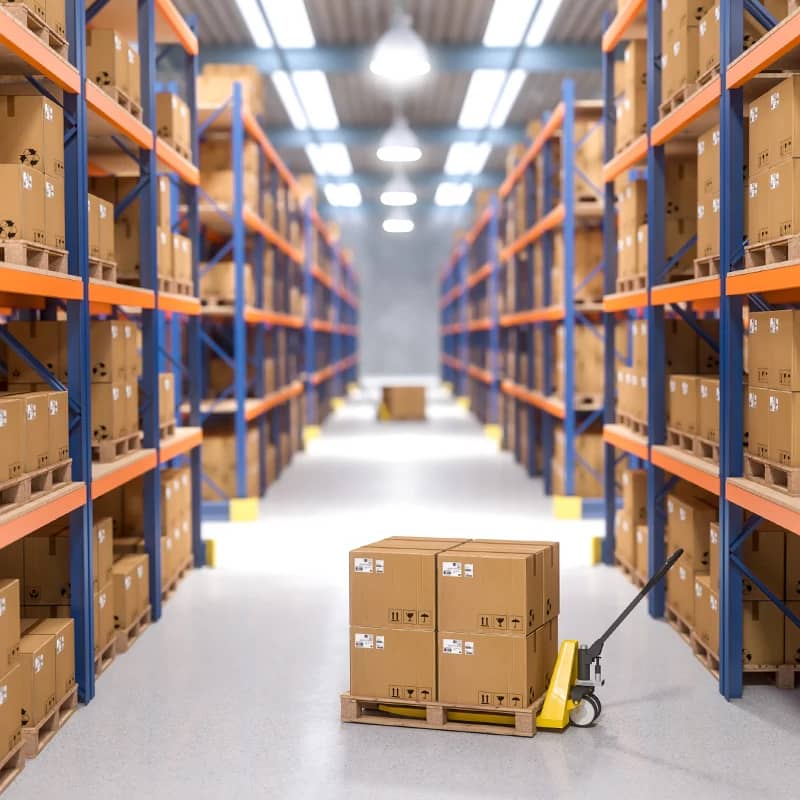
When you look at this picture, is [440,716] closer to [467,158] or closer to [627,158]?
[627,158]

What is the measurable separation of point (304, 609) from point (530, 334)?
Result: 7.94m

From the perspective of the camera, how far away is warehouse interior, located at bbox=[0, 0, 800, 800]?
527 cm

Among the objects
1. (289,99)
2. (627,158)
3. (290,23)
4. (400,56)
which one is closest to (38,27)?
(627,158)

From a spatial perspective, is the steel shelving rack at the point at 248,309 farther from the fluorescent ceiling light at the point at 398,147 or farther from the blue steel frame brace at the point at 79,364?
the blue steel frame brace at the point at 79,364

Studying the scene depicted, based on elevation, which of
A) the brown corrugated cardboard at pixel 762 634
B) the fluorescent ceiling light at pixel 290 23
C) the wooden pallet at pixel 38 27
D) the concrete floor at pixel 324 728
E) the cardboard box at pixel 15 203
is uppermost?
the fluorescent ceiling light at pixel 290 23

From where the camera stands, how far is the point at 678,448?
7629 millimetres

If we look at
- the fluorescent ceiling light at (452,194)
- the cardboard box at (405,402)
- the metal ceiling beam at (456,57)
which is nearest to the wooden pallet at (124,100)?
the metal ceiling beam at (456,57)

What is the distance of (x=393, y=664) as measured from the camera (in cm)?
566

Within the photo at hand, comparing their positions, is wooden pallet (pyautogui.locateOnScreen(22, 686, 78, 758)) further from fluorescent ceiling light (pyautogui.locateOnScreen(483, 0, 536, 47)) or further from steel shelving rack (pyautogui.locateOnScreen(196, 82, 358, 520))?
fluorescent ceiling light (pyautogui.locateOnScreen(483, 0, 536, 47))

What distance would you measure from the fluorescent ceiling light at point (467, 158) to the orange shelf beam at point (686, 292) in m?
20.1

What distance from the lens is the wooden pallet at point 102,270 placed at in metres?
6.72

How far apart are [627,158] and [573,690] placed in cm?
463

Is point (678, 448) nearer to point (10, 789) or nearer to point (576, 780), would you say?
point (576, 780)

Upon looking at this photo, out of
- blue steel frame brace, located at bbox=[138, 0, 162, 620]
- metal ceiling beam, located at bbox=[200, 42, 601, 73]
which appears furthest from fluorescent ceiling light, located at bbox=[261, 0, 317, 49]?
blue steel frame brace, located at bbox=[138, 0, 162, 620]
